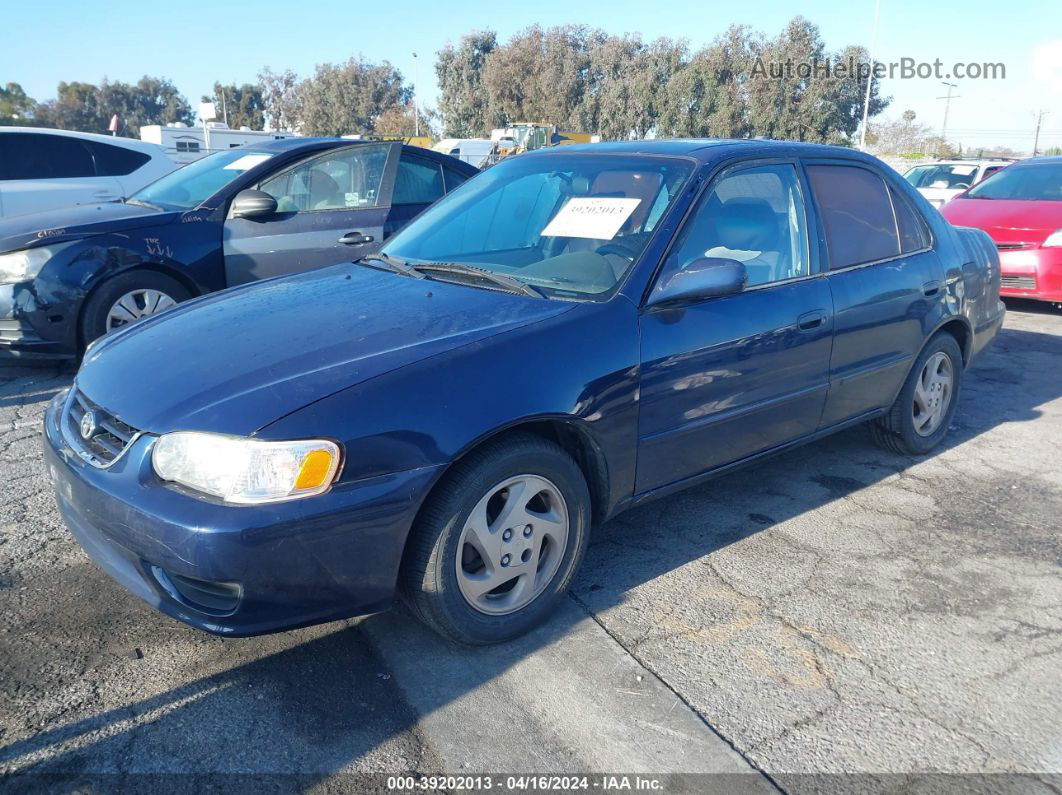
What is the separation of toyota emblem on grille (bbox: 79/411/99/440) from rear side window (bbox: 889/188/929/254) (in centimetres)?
369

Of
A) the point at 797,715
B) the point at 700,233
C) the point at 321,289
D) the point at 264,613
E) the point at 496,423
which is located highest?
the point at 700,233

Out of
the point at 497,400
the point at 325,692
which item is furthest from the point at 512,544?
the point at 325,692

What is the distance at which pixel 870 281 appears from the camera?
3939 millimetres

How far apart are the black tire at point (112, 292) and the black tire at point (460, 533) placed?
382 centimetres

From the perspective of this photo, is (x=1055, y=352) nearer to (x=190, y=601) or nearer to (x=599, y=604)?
(x=599, y=604)

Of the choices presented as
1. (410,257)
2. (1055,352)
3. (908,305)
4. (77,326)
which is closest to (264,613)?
(410,257)

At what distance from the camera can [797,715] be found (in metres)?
2.47

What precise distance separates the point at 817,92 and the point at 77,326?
36.5 m

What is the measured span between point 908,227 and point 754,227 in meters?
1.25

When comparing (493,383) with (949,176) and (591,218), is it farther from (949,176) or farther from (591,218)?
(949,176)

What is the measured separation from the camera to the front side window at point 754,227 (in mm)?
3301

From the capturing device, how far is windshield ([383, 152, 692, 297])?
3.21m

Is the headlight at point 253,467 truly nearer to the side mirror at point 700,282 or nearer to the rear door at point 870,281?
the side mirror at point 700,282

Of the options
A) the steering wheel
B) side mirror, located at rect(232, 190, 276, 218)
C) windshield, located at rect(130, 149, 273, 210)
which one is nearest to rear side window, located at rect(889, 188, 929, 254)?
the steering wheel
